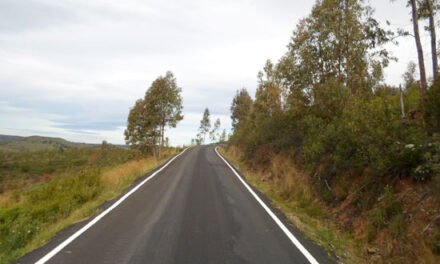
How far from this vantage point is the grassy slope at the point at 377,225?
707 centimetres

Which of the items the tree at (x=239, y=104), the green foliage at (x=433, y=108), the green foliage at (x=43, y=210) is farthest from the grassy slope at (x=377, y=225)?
the tree at (x=239, y=104)

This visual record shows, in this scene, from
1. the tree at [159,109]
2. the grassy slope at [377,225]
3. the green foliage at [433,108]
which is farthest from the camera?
the tree at [159,109]

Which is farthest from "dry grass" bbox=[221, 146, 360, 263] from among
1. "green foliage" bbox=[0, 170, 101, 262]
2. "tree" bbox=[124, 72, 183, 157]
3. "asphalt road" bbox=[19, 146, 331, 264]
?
"tree" bbox=[124, 72, 183, 157]

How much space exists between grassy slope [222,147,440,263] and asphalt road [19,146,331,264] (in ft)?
2.39

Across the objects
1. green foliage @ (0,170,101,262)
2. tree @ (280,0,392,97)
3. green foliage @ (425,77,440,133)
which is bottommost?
green foliage @ (0,170,101,262)

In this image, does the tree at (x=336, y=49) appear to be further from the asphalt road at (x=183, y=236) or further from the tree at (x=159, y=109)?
the tree at (x=159, y=109)

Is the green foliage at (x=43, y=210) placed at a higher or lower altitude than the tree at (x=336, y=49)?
lower

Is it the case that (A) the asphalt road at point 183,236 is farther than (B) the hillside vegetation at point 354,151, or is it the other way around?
(B) the hillside vegetation at point 354,151

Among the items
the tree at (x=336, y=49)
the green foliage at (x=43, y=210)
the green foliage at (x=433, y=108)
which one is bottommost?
the green foliage at (x=43, y=210)

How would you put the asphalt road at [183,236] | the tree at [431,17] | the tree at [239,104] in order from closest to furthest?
the asphalt road at [183,236], the tree at [431,17], the tree at [239,104]

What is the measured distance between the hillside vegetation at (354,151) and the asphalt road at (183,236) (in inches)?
44.2

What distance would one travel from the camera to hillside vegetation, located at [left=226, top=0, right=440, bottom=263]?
7.90 metres

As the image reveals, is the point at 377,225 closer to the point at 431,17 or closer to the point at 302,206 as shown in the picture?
the point at 302,206

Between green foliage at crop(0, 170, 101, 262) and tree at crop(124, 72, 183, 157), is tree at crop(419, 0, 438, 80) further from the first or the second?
tree at crop(124, 72, 183, 157)
